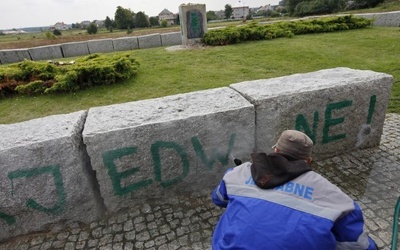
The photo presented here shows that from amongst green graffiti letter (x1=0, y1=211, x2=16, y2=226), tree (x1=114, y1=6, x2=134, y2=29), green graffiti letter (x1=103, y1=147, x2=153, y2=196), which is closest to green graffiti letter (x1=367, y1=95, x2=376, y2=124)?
green graffiti letter (x1=103, y1=147, x2=153, y2=196)

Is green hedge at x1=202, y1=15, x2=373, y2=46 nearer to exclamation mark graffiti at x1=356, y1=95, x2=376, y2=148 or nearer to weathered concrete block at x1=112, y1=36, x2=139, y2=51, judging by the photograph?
weathered concrete block at x1=112, y1=36, x2=139, y2=51

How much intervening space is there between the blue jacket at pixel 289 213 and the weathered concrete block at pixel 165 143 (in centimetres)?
148

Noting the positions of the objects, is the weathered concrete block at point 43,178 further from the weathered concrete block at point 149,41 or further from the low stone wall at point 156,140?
the weathered concrete block at point 149,41

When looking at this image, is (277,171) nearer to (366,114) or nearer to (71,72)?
(366,114)

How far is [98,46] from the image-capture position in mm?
13922

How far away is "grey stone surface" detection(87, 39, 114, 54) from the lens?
13867 millimetres

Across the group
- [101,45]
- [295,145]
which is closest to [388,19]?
[101,45]

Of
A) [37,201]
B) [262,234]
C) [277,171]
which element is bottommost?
[37,201]

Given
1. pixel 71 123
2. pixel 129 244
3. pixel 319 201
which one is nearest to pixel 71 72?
pixel 71 123

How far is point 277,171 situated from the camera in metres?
1.80

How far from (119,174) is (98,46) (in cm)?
1225

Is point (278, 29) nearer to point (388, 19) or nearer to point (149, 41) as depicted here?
point (149, 41)

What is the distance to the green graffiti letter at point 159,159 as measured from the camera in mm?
3230

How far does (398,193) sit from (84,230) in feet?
12.0
